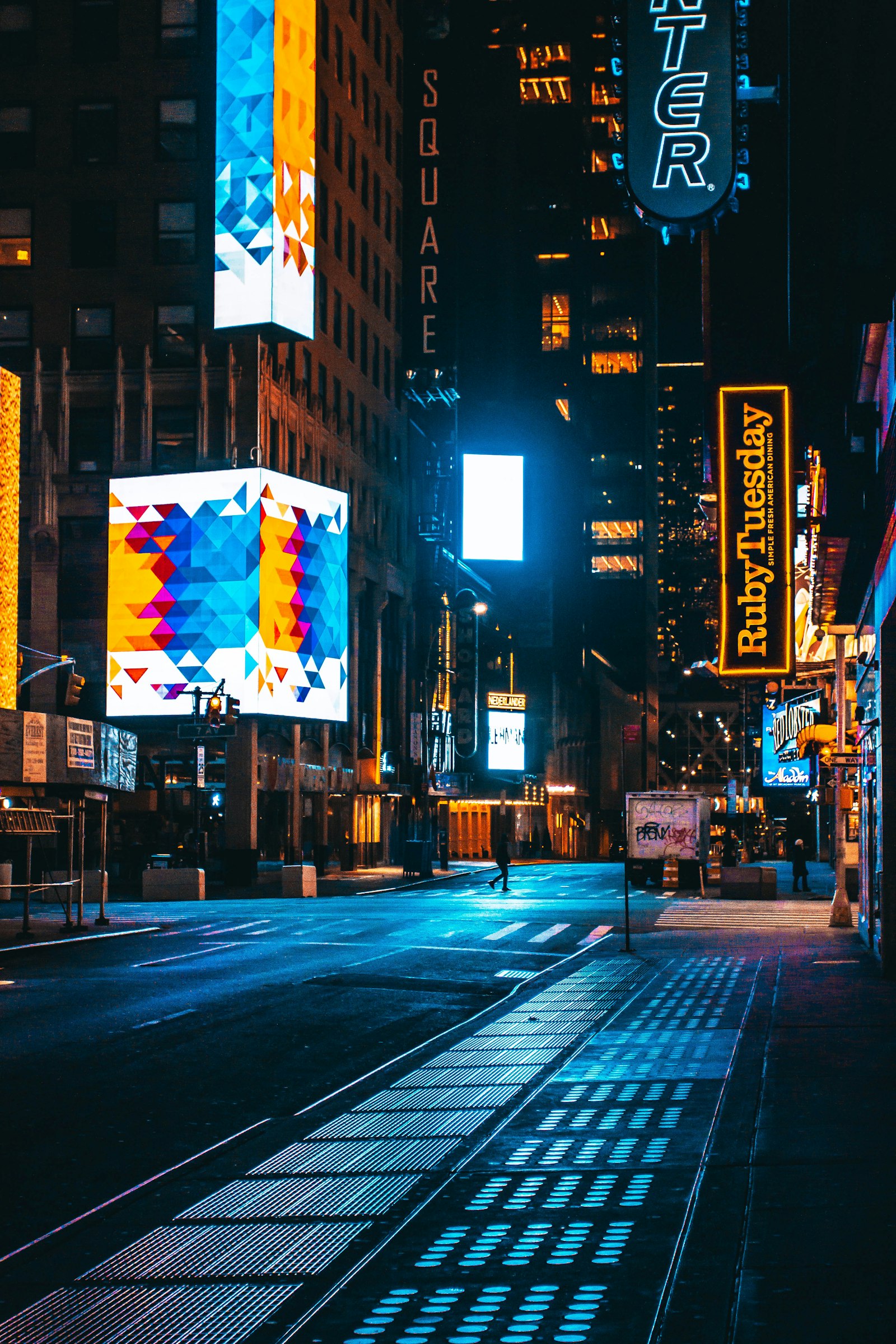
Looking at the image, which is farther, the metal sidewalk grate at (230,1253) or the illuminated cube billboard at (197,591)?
the illuminated cube billboard at (197,591)

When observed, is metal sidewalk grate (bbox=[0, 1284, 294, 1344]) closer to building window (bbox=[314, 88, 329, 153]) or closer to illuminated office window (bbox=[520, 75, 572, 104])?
building window (bbox=[314, 88, 329, 153])

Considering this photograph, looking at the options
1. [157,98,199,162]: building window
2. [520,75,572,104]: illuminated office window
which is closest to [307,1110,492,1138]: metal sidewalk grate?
[157,98,199,162]: building window

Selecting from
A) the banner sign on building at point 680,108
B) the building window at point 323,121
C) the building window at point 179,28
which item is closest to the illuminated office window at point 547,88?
the building window at point 323,121

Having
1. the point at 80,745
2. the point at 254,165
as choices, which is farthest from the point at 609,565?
the point at 80,745

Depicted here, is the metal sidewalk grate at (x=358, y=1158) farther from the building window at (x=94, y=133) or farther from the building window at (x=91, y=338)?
the building window at (x=94, y=133)

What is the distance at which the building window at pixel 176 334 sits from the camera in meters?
57.5

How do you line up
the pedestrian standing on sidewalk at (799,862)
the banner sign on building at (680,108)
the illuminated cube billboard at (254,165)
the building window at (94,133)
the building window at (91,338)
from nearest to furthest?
the banner sign on building at (680,108) → the pedestrian standing on sidewalk at (799,862) → the illuminated cube billboard at (254,165) → the building window at (91,338) → the building window at (94,133)

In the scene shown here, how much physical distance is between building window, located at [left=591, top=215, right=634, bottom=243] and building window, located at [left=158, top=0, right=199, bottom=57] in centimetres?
11680

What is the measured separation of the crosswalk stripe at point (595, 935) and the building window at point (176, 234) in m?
35.3

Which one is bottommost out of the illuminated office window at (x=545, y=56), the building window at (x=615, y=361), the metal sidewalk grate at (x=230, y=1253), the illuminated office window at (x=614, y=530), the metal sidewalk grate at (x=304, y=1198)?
the metal sidewalk grate at (x=304, y=1198)

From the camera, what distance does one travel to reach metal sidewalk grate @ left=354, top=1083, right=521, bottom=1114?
38.5ft

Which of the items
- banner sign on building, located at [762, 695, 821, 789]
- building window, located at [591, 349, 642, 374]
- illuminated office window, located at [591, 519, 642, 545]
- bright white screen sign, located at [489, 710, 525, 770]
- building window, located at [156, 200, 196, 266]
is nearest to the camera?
banner sign on building, located at [762, 695, 821, 789]

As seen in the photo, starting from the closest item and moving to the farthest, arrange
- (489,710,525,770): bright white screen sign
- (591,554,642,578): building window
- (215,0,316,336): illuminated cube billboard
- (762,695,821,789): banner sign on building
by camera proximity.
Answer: (762,695,821,789): banner sign on building, (215,0,316,336): illuminated cube billboard, (489,710,525,770): bright white screen sign, (591,554,642,578): building window

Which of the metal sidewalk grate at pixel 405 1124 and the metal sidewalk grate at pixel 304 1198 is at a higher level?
the metal sidewalk grate at pixel 304 1198
